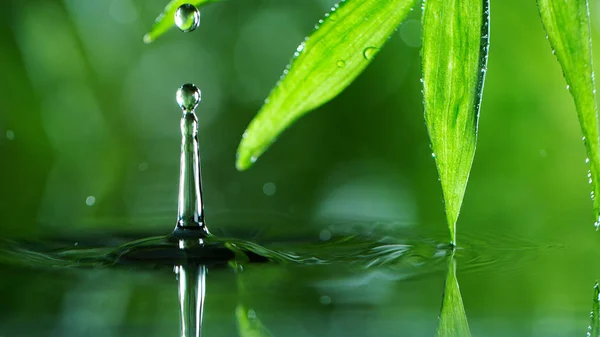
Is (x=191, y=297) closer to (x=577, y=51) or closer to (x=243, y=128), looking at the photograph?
(x=577, y=51)

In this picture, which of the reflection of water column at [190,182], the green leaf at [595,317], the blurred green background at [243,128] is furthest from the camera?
the blurred green background at [243,128]

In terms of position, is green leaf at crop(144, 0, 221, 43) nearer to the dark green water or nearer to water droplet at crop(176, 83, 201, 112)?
water droplet at crop(176, 83, 201, 112)

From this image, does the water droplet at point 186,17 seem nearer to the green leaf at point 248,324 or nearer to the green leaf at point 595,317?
the green leaf at point 248,324

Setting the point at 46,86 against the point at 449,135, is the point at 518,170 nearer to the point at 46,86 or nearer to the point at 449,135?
the point at 46,86

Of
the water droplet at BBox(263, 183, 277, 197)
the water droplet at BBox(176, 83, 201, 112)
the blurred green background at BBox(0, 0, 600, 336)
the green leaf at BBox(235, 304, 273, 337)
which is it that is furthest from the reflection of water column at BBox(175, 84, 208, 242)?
the water droplet at BBox(263, 183, 277, 197)

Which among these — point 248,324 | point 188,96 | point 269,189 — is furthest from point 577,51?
point 269,189

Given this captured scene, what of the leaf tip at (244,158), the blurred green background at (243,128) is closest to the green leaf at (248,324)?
the leaf tip at (244,158)
